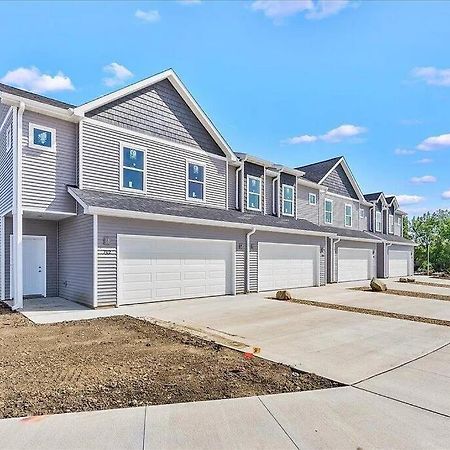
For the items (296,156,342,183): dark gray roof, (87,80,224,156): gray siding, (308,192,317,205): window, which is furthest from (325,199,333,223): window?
(87,80,224,156): gray siding

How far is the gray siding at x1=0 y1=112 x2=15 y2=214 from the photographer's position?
1129 cm

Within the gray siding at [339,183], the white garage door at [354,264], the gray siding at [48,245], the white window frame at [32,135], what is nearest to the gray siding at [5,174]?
the gray siding at [48,245]

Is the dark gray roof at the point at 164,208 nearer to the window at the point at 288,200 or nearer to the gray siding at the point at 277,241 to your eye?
the gray siding at the point at 277,241

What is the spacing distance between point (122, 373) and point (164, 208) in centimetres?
814

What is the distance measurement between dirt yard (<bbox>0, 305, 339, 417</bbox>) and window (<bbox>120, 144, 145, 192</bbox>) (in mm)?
6624

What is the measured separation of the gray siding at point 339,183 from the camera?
2406 cm

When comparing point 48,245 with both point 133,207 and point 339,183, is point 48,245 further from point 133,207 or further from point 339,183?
point 339,183

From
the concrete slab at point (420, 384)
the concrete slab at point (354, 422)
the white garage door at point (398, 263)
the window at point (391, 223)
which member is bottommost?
the white garage door at point (398, 263)

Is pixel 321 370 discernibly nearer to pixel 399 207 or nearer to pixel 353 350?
pixel 353 350

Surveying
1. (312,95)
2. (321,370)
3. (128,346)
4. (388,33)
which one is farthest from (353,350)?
(312,95)

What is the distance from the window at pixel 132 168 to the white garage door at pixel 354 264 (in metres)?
13.8

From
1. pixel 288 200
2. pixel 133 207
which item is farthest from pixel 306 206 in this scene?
pixel 133 207

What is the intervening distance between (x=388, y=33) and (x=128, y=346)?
35.6 feet

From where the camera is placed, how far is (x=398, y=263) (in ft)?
96.1
